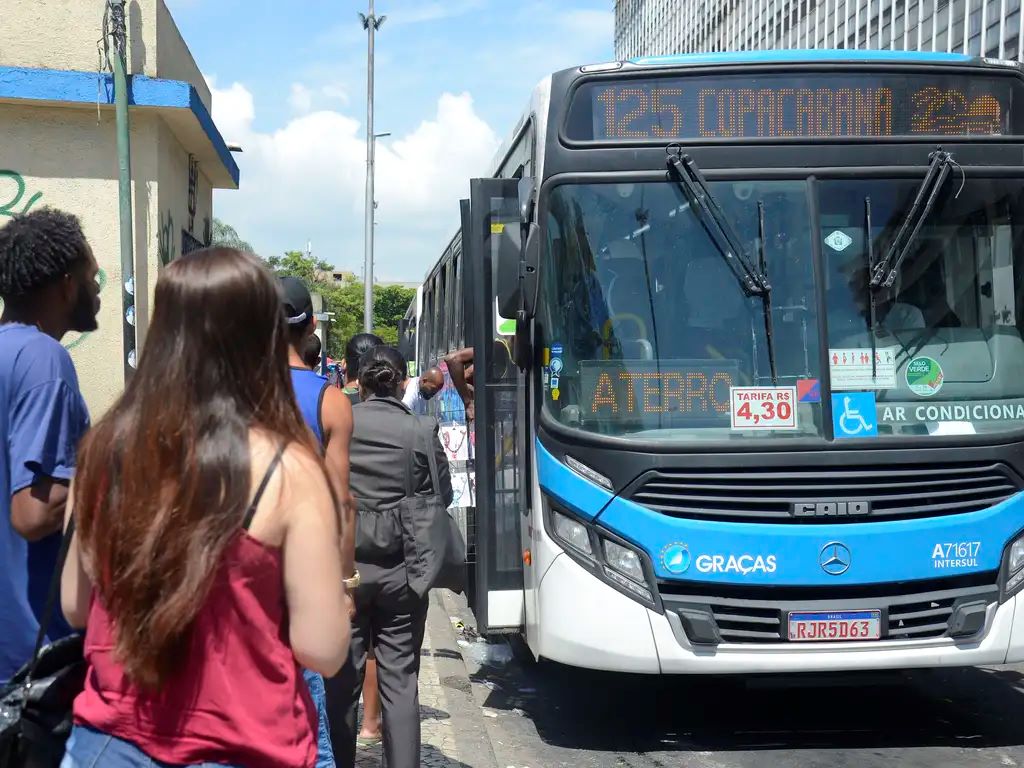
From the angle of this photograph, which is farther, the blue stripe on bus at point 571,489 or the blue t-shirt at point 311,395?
the blue stripe on bus at point 571,489

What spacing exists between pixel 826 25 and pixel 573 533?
5656 centimetres

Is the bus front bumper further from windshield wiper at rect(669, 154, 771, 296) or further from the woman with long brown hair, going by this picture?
the woman with long brown hair

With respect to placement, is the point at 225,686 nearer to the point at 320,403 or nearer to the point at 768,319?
the point at 320,403

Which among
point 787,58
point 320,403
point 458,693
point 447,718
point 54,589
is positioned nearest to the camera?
point 54,589

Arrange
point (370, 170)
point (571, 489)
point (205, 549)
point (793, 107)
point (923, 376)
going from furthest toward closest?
point (370, 170) < point (793, 107) < point (923, 376) < point (571, 489) < point (205, 549)

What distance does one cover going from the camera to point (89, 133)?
10.3m

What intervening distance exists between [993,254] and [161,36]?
7849mm

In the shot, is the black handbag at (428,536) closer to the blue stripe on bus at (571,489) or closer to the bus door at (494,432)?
the blue stripe on bus at (571,489)

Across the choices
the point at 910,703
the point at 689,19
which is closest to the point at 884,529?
the point at 910,703

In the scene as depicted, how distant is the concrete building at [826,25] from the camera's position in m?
41.0

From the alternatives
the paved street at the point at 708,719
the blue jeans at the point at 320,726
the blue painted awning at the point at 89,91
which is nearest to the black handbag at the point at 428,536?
the paved street at the point at 708,719

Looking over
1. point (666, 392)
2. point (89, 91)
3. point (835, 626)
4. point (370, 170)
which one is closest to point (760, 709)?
point (835, 626)

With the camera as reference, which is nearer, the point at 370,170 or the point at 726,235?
the point at 726,235

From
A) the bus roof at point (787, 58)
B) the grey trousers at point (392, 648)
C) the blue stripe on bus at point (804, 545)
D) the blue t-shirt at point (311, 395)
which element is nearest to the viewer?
the blue t-shirt at point (311, 395)
